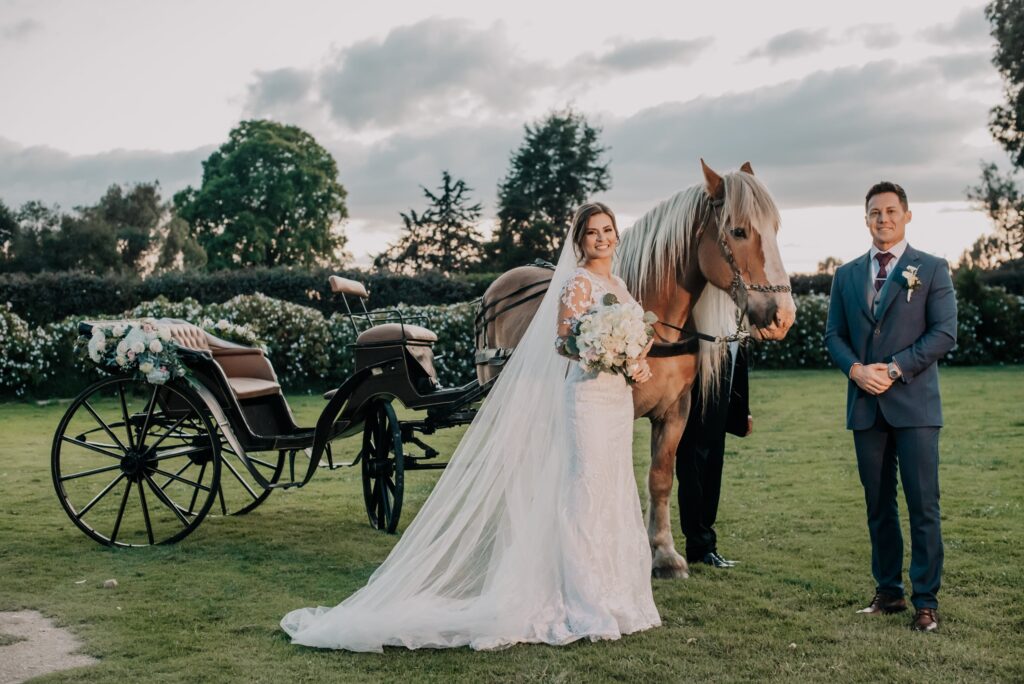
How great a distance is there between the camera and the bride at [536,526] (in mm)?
4465

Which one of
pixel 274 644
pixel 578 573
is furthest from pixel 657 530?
pixel 274 644

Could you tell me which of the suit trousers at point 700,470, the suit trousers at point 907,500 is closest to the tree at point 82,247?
the suit trousers at point 700,470

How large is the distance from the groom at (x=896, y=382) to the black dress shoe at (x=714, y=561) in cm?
115

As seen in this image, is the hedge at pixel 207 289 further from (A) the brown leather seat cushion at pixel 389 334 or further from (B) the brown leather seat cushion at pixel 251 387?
(A) the brown leather seat cushion at pixel 389 334

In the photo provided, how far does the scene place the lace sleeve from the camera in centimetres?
473

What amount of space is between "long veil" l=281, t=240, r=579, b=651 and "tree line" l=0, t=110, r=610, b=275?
3261 cm

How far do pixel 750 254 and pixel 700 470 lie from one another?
5.85 feet

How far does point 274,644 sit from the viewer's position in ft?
14.7

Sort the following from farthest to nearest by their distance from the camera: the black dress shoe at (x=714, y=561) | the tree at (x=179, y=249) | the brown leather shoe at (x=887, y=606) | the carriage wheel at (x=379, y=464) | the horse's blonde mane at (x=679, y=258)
Answer: the tree at (x=179, y=249) → the carriage wheel at (x=379, y=464) → the black dress shoe at (x=714, y=561) → the horse's blonde mane at (x=679, y=258) → the brown leather shoe at (x=887, y=606)

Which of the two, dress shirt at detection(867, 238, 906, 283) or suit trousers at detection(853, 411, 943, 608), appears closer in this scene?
suit trousers at detection(853, 411, 943, 608)

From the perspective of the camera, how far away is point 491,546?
500 centimetres

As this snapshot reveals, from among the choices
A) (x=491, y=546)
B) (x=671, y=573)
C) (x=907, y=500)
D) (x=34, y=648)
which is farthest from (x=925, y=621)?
(x=34, y=648)

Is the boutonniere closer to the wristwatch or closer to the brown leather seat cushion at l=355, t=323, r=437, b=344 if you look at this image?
the wristwatch

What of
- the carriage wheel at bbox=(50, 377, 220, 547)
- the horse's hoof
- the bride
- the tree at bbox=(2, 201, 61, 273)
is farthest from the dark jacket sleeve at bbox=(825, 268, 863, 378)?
the tree at bbox=(2, 201, 61, 273)
